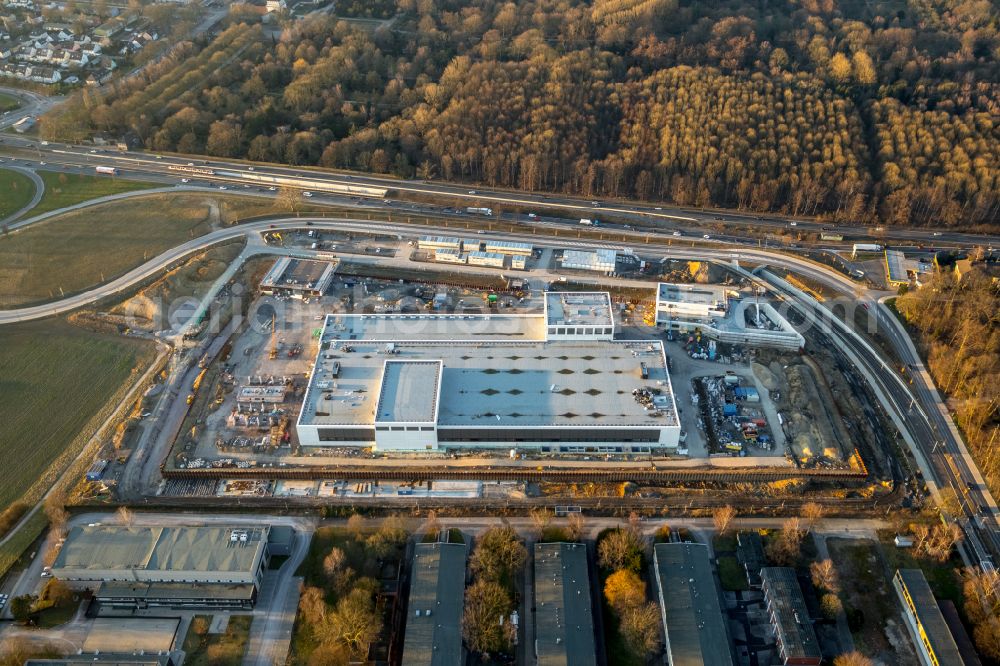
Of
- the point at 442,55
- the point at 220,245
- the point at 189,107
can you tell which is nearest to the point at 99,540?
the point at 220,245

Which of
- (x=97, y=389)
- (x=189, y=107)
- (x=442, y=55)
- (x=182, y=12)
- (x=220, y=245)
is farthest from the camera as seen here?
(x=182, y=12)

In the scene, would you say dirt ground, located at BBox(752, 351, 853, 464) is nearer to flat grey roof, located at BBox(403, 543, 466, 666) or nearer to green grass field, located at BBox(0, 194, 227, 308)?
flat grey roof, located at BBox(403, 543, 466, 666)

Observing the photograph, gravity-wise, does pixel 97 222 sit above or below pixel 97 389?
above

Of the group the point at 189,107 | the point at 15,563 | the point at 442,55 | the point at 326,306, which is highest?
the point at 442,55

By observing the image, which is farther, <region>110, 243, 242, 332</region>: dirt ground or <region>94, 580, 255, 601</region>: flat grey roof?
<region>110, 243, 242, 332</region>: dirt ground

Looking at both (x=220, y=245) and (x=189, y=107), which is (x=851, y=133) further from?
(x=189, y=107)

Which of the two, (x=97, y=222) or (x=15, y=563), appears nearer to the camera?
(x=15, y=563)

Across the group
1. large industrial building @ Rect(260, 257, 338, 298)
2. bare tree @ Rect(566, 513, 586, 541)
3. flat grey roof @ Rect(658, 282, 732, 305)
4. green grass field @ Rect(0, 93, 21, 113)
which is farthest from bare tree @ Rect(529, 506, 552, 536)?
green grass field @ Rect(0, 93, 21, 113)

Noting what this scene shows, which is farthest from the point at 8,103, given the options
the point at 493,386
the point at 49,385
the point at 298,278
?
the point at 493,386
